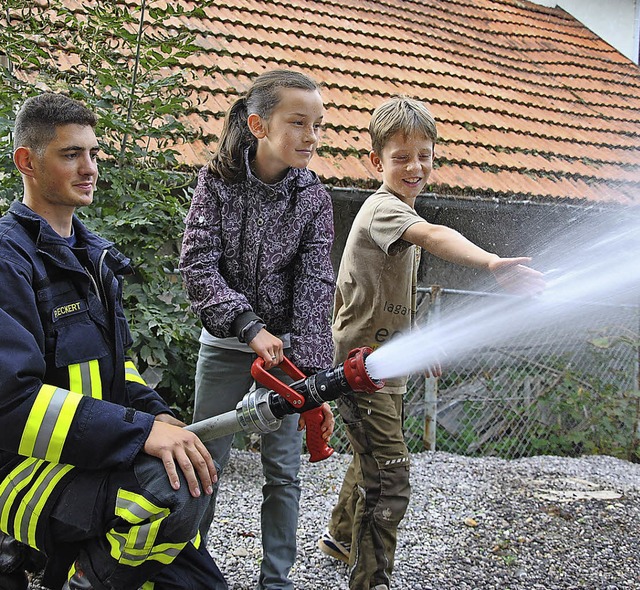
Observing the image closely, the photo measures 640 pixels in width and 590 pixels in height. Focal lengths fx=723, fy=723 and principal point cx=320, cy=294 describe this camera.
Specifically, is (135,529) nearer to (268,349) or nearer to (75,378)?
(75,378)

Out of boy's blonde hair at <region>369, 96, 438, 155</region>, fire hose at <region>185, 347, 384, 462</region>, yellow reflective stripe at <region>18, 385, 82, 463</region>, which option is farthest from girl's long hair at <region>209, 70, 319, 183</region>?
yellow reflective stripe at <region>18, 385, 82, 463</region>

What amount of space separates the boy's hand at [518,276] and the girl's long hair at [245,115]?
1063mm

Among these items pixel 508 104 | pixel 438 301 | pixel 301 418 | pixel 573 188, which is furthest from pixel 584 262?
pixel 508 104

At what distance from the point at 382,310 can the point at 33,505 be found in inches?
58.6

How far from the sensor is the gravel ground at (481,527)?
3.23 meters

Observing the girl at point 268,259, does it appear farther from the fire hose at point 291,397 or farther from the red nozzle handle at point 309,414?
the fire hose at point 291,397

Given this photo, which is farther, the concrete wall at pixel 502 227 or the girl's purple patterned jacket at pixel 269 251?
the concrete wall at pixel 502 227

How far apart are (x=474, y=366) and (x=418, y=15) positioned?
5.24m

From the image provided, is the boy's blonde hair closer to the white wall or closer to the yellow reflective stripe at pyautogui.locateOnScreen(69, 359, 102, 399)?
the yellow reflective stripe at pyautogui.locateOnScreen(69, 359, 102, 399)

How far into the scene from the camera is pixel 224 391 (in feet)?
9.05

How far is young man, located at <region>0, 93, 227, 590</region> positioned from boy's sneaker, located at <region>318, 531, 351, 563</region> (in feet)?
3.88

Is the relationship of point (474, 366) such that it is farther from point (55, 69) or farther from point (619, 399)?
point (55, 69)

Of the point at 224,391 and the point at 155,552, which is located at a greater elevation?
the point at 224,391

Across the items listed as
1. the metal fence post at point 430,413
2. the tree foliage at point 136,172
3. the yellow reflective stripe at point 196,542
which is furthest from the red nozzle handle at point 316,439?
the metal fence post at point 430,413
